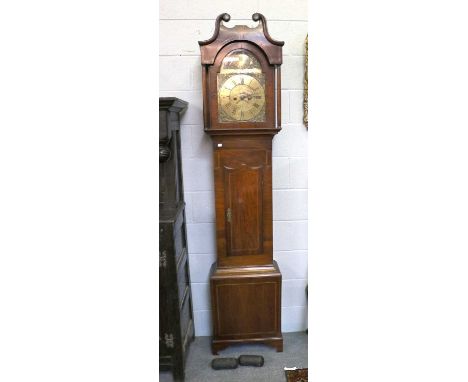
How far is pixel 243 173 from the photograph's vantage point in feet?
5.86

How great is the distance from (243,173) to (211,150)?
27 cm

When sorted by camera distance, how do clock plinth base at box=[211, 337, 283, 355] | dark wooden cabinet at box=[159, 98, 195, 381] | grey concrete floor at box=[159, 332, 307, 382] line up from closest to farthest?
dark wooden cabinet at box=[159, 98, 195, 381]
grey concrete floor at box=[159, 332, 307, 382]
clock plinth base at box=[211, 337, 283, 355]

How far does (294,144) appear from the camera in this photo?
6.46ft

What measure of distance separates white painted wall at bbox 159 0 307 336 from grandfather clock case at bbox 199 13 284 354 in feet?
0.64

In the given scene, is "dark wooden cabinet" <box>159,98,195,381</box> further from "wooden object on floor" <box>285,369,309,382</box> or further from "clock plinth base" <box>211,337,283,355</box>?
"wooden object on floor" <box>285,369,309,382</box>

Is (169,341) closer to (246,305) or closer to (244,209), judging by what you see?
(246,305)

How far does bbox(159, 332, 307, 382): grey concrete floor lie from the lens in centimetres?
176

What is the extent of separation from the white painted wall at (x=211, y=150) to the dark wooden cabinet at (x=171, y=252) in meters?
0.14

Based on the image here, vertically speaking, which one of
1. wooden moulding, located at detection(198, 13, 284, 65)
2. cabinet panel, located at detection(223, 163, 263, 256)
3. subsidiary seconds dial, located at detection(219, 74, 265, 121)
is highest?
wooden moulding, located at detection(198, 13, 284, 65)

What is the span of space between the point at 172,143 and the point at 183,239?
1.63ft

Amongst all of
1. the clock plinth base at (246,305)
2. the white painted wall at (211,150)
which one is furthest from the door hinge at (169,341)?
the white painted wall at (211,150)

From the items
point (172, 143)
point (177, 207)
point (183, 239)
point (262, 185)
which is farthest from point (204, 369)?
point (172, 143)

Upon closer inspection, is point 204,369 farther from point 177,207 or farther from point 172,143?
point 172,143

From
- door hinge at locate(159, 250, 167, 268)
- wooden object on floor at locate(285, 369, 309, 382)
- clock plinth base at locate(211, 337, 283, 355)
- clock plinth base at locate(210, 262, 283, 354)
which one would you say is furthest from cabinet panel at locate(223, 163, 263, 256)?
wooden object on floor at locate(285, 369, 309, 382)
